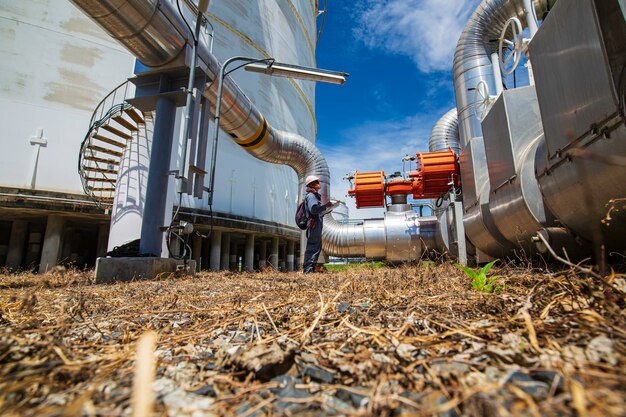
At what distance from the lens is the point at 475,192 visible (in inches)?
156

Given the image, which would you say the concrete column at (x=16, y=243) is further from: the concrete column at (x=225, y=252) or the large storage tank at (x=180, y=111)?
the concrete column at (x=225, y=252)

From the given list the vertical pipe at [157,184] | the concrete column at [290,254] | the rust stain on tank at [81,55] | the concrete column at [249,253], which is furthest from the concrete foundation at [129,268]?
the concrete column at [290,254]

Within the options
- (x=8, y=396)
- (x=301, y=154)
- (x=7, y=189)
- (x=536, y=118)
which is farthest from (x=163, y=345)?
(x=7, y=189)

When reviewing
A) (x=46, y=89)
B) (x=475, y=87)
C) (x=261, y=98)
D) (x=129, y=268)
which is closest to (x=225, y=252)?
Answer: (x=261, y=98)

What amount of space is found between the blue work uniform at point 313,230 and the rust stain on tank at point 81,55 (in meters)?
6.45

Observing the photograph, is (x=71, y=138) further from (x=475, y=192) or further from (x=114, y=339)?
(x=475, y=192)

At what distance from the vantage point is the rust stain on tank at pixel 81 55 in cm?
698

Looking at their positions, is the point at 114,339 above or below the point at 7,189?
below

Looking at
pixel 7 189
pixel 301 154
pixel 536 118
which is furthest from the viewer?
pixel 301 154

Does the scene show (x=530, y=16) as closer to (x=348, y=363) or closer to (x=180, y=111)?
(x=348, y=363)

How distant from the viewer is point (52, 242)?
6.48 meters

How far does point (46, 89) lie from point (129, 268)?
5988mm

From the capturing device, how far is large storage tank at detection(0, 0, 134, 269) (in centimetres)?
631

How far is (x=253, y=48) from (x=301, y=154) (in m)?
4.67
